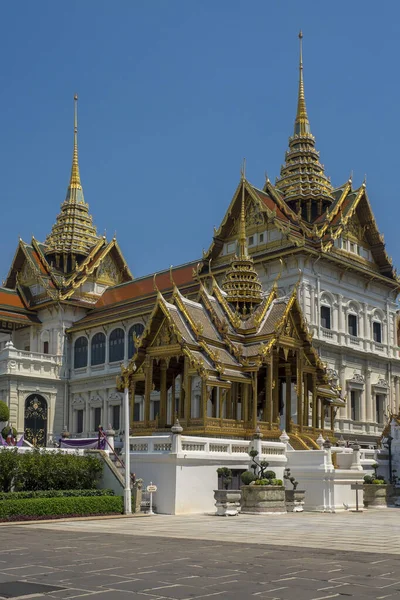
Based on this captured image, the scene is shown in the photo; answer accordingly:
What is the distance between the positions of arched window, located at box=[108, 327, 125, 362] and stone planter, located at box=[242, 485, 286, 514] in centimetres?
3390

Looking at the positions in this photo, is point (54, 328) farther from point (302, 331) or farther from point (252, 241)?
point (302, 331)

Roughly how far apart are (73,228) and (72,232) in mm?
568

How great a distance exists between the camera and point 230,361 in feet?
76.1

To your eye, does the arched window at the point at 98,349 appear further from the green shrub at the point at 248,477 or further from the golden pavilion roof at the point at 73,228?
the green shrub at the point at 248,477

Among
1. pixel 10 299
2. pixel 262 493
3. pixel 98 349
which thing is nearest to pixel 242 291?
pixel 262 493

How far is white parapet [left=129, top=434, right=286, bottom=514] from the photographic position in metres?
20.4

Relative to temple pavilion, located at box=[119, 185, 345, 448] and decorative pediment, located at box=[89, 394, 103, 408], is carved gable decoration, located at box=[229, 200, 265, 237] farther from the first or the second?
temple pavilion, located at box=[119, 185, 345, 448]

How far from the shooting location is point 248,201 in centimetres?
4862

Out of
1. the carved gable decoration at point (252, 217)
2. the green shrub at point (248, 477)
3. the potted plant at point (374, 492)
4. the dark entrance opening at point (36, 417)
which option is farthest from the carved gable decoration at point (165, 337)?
the dark entrance opening at point (36, 417)

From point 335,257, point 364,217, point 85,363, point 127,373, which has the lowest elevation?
point 127,373

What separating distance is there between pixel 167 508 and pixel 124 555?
367 inches

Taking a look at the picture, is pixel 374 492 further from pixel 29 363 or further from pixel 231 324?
pixel 29 363

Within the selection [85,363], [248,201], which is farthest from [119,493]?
[85,363]

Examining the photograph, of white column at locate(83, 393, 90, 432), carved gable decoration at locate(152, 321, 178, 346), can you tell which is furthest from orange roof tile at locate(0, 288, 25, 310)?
carved gable decoration at locate(152, 321, 178, 346)
